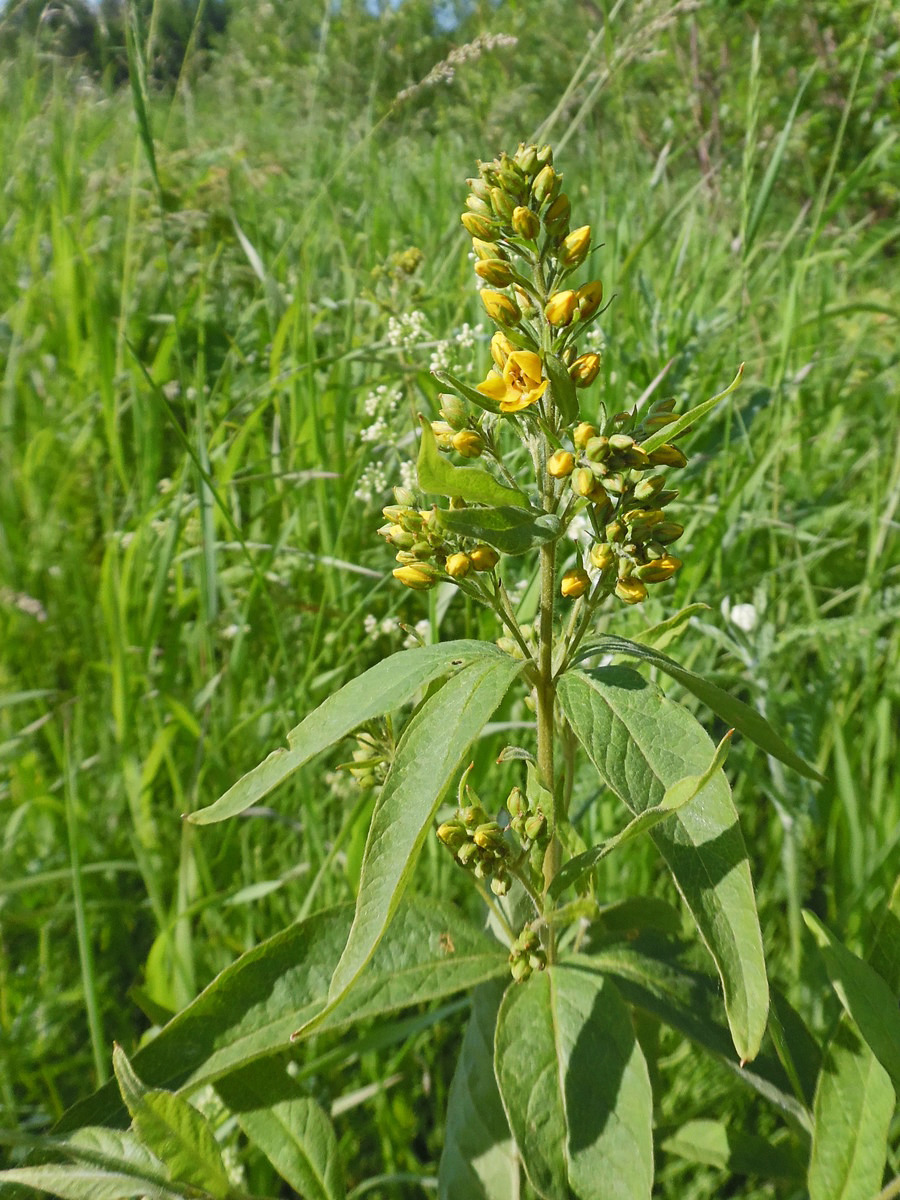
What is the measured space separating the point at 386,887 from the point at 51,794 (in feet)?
5.11

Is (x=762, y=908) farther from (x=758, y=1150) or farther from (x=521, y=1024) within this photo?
(x=521, y=1024)

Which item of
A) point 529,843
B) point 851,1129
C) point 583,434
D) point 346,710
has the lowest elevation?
point 851,1129

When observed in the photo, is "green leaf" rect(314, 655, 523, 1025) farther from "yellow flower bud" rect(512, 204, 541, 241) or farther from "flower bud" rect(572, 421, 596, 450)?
"yellow flower bud" rect(512, 204, 541, 241)

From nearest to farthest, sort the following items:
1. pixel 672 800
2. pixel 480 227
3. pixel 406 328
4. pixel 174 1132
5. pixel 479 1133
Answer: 1. pixel 672 800
2. pixel 174 1132
3. pixel 480 227
4. pixel 479 1133
5. pixel 406 328

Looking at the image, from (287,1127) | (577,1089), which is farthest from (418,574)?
(287,1127)

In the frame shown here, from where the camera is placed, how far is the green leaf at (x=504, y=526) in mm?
891

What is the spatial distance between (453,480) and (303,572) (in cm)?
164

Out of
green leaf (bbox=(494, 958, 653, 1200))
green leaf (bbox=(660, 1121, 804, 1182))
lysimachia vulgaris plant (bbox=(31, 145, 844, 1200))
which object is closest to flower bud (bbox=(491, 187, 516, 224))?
lysimachia vulgaris plant (bbox=(31, 145, 844, 1200))

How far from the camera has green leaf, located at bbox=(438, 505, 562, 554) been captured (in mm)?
891

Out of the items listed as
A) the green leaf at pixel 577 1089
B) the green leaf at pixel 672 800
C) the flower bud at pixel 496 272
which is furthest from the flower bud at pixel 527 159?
the green leaf at pixel 577 1089

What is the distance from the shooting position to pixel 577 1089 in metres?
1.01

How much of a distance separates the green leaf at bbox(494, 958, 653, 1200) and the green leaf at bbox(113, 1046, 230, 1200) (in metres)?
0.34

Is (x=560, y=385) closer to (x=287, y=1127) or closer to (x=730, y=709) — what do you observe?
Answer: (x=730, y=709)

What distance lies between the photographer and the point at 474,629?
2.12m
